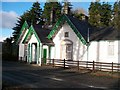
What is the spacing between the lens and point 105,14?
2712 inches

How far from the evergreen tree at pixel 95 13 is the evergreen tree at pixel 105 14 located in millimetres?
1046

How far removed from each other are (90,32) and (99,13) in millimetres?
37967

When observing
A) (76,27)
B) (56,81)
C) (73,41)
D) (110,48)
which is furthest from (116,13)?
(56,81)

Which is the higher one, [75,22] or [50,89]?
[75,22]

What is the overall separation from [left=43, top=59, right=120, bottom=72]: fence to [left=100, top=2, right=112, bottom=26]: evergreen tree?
114 feet

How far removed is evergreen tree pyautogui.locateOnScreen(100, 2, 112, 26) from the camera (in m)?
66.2

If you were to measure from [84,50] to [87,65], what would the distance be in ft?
6.24

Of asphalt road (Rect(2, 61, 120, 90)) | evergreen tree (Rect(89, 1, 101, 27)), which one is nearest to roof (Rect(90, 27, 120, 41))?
asphalt road (Rect(2, 61, 120, 90))

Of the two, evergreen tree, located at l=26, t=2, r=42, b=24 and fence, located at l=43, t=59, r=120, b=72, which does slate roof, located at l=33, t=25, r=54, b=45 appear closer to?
fence, located at l=43, t=59, r=120, b=72

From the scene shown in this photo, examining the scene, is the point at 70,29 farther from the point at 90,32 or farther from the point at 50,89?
the point at 50,89

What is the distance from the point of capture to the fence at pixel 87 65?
2655 cm

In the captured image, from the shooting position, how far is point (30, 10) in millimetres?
73562

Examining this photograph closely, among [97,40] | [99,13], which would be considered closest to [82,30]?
[97,40]

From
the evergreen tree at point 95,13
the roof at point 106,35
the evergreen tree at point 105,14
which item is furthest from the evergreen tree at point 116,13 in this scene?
the roof at point 106,35
